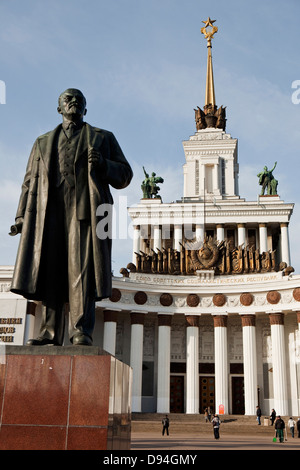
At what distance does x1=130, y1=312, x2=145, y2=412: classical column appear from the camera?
3256cm

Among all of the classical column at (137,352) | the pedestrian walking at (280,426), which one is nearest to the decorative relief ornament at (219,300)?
the classical column at (137,352)

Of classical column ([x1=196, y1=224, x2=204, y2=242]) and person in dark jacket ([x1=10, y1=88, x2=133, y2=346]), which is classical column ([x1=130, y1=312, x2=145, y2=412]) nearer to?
classical column ([x1=196, y1=224, x2=204, y2=242])

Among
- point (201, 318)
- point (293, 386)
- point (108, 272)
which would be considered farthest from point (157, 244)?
point (108, 272)

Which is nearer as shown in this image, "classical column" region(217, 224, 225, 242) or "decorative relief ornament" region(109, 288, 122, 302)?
"decorative relief ornament" region(109, 288, 122, 302)

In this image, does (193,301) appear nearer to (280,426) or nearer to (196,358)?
(196,358)

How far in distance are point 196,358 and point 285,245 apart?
1601 centimetres

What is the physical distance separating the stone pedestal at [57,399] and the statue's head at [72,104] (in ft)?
9.13

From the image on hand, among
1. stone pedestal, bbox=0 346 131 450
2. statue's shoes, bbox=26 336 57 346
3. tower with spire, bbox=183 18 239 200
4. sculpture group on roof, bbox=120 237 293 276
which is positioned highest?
tower with spire, bbox=183 18 239 200

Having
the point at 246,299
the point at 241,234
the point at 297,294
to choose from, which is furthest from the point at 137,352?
the point at 241,234

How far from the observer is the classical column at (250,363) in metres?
31.0

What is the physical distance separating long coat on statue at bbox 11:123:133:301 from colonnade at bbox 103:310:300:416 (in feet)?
88.3

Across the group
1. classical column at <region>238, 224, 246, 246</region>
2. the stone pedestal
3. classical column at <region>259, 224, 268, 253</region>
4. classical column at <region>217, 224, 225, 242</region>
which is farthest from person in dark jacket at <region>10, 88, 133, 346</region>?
classical column at <region>238, 224, 246, 246</region>

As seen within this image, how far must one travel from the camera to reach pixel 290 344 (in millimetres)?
33438

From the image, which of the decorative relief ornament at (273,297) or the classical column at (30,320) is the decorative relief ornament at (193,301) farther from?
the classical column at (30,320)
